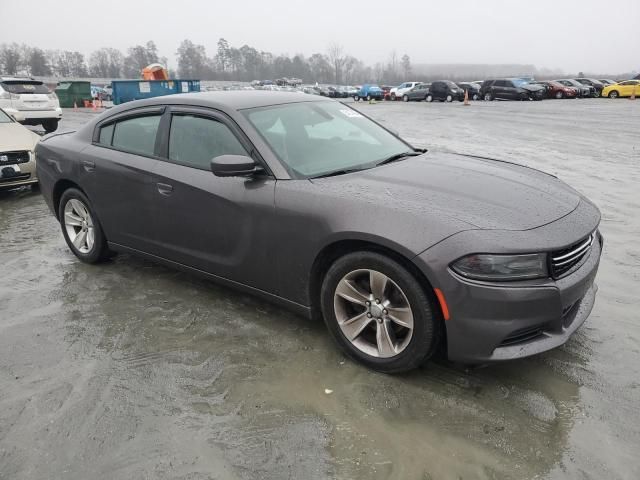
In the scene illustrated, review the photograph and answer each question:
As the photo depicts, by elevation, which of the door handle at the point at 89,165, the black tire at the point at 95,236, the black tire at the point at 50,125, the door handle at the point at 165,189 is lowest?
the black tire at the point at 50,125

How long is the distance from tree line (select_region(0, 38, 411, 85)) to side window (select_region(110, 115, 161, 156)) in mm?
102221

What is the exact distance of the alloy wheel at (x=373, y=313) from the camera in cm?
280

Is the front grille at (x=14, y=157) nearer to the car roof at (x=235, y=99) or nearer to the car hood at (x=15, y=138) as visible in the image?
the car hood at (x=15, y=138)

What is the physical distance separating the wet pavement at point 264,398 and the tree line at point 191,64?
339ft

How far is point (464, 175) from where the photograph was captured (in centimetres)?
328

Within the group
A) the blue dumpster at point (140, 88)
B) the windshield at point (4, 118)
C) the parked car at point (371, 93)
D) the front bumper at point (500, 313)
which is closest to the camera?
the front bumper at point (500, 313)

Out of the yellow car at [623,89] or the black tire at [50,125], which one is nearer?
the black tire at [50,125]

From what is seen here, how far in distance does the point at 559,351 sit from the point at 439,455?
4.17ft

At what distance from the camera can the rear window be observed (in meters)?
15.6

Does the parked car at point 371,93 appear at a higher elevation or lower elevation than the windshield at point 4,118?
lower

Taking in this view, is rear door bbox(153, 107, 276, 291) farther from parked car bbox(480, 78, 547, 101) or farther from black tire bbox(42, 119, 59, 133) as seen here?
parked car bbox(480, 78, 547, 101)

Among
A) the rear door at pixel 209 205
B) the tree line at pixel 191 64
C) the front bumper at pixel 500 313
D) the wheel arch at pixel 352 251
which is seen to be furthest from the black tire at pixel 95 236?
the tree line at pixel 191 64

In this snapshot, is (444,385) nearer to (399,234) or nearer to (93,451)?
(399,234)

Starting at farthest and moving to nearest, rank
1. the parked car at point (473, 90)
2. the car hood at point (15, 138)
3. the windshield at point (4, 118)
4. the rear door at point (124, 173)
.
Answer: the parked car at point (473, 90) → the windshield at point (4, 118) → the car hood at point (15, 138) → the rear door at point (124, 173)
